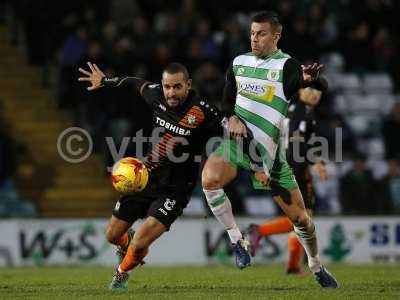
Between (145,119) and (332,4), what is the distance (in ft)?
20.2

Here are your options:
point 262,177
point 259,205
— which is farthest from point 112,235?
point 259,205

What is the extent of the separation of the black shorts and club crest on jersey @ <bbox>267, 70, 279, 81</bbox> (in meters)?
1.55

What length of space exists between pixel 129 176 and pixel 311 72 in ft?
7.00

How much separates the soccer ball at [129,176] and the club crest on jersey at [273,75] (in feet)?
5.29

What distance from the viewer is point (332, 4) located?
75.6 feet

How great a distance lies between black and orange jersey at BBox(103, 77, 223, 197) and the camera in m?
10.7

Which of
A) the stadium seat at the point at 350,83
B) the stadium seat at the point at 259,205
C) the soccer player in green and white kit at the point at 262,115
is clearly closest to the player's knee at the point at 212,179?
the soccer player in green and white kit at the point at 262,115

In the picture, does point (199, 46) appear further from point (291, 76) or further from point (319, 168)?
point (291, 76)

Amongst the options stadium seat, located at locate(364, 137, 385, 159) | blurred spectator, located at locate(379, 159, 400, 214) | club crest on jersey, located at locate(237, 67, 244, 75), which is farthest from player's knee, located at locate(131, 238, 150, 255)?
stadium seat, located at locate(364, 137, 385, 159)

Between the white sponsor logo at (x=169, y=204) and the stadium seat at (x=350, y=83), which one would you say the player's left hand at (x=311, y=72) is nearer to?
the white sponsor logo at (x=169, y=204)

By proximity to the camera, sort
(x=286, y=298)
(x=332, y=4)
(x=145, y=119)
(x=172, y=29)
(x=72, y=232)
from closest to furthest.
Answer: (x=286, y=298) → (x=72, y=232) → (x=145, y=119) → (x=172, y=29) → (x=332, y=4)

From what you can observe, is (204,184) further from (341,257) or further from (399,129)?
(399,129)

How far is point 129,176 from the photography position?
10.4 m

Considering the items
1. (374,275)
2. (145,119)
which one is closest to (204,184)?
(374,275)
